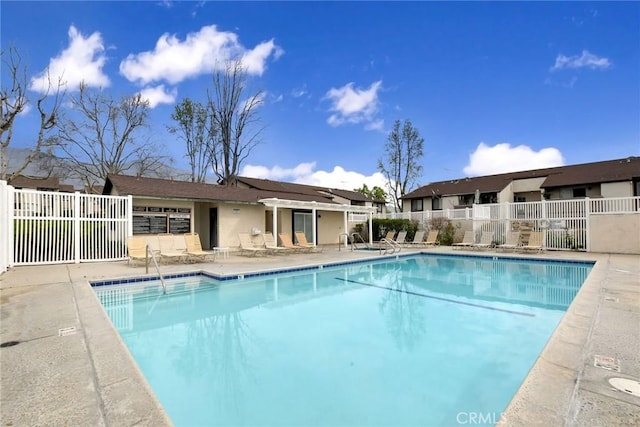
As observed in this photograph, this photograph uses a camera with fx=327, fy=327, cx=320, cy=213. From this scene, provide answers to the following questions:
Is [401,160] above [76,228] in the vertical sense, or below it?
above

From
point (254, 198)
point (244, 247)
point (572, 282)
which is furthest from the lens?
point (254, 198)

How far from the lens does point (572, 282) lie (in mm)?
9133

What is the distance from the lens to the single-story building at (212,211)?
13.4m

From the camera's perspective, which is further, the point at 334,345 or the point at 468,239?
the point at 468,239

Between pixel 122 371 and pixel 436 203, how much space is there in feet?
105

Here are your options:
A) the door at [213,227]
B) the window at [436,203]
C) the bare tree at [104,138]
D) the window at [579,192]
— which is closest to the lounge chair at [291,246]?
the door at [213,227]

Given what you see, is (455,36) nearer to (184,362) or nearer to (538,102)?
(538,102)

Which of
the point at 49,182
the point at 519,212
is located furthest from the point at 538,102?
the point at 49,182

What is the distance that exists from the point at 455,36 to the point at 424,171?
66.4 feet

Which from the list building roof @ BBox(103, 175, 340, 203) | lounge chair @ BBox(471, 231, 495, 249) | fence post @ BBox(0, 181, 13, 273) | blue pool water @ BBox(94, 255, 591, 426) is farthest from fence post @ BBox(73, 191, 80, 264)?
lounge chair @ BBox(471, 231, 495, 249)

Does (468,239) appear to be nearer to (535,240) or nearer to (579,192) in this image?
(535,240)

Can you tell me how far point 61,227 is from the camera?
10641mm

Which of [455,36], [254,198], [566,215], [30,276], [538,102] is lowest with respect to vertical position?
[30,276]

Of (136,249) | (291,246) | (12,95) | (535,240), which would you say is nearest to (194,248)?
(136,249)
